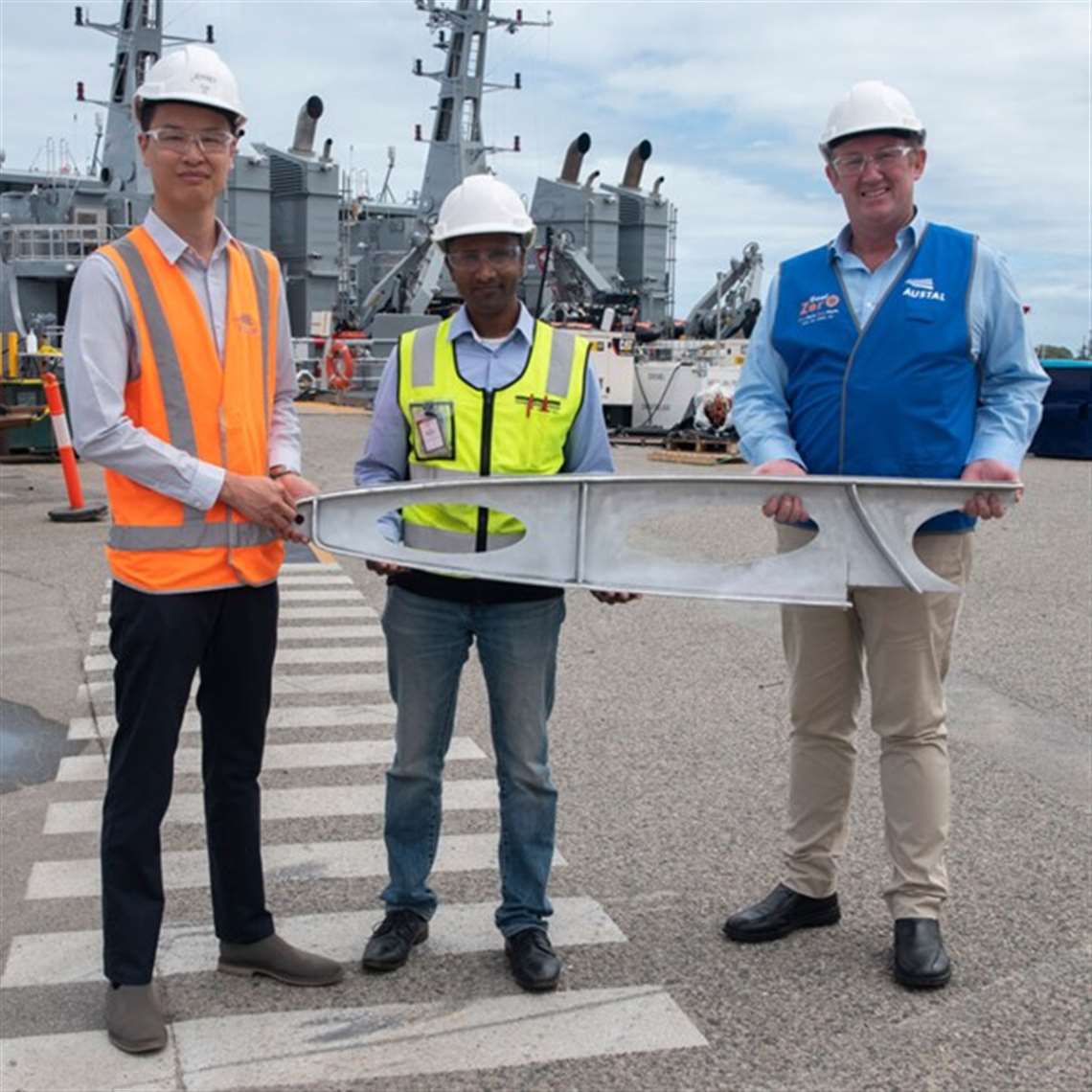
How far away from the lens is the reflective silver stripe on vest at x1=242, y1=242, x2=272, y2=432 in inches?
161

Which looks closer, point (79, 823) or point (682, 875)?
point (682, 875)

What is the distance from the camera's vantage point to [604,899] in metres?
5.02

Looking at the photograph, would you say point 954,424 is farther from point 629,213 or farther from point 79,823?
point 629,213

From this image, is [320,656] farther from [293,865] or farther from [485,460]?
[485,460]

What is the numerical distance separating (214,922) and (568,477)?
1829 mm

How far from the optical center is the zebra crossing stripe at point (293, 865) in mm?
5203

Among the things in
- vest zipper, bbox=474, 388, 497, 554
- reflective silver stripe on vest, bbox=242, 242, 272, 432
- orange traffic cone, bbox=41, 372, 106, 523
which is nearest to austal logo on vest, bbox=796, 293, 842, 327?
vest zipper, bbox=474, 388, 497, 554

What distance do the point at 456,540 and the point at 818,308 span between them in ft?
4.42

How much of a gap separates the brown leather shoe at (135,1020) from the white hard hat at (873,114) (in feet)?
10.5

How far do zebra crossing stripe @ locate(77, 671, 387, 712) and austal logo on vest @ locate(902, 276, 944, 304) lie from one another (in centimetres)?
472

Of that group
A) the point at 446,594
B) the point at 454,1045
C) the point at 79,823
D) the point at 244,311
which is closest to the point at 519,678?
the point at 446,594

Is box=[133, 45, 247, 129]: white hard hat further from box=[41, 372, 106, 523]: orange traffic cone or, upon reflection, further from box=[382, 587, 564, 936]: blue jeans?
box=[41, 372, 106, 523]: orange traffic cone

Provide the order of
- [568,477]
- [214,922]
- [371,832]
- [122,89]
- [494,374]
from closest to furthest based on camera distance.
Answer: [568,477] → [494,374] → [214,922] → [371,832] → [122,89]

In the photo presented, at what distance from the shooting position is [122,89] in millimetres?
41719
